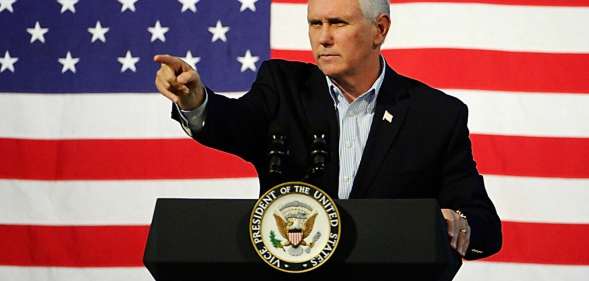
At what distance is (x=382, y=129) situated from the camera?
2252 mm

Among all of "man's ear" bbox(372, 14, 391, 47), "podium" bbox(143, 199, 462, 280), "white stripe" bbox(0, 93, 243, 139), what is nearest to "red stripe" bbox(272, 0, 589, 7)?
"white stripe" bbox(0, 93, 243, 139)

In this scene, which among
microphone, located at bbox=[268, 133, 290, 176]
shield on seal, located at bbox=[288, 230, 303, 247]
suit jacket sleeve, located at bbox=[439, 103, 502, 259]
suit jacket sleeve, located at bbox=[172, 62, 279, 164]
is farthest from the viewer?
suit jacket sleeve, located at bbox=[439, 103, 502, 259]

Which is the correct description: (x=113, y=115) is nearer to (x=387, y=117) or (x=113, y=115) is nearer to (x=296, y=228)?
(x=387, y=117)

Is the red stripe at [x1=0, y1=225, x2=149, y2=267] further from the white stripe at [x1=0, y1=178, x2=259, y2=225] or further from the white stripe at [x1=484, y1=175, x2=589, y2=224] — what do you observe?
the white stripe at [x1=484, y1=175, x2=589, y2=224]

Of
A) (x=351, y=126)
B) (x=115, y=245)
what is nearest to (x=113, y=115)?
(x=115, y=245)

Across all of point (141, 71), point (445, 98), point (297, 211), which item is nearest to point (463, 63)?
point (141, 71)

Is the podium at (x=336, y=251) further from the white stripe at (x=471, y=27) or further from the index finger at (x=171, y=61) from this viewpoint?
the white stripe at (x=471, y=27)

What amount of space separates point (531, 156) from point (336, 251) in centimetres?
247

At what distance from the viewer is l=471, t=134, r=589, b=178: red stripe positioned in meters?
3.94

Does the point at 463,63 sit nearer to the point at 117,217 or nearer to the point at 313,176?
the point at 117,217

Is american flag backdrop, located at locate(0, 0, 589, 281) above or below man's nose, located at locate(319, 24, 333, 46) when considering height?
below

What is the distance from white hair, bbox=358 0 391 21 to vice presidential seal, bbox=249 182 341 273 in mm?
869

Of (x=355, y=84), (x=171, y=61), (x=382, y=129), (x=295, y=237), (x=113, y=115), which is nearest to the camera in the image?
(x=295, y=237)

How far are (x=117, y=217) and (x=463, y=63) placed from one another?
154 cm
